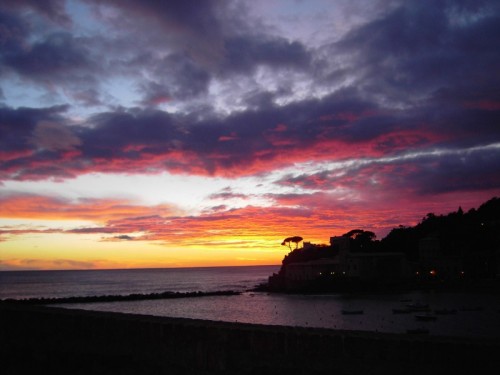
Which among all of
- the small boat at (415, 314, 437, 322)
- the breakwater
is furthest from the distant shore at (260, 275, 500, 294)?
the breakwater

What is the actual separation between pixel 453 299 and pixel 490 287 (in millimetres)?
18034

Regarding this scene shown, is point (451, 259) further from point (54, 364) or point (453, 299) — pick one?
point (54, 364)

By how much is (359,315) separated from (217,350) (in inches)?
2008

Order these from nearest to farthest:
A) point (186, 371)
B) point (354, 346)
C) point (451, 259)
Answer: point (354, 346) → point (186, 371) → point (451, 259)

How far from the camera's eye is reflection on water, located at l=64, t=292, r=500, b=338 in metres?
50.0

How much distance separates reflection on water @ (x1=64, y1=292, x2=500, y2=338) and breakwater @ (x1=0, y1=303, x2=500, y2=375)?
36415 millimetres

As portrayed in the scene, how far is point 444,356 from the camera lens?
34.8ft

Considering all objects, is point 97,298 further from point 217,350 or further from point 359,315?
point 217,350

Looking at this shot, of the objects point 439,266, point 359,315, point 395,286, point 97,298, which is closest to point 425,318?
point 359,315

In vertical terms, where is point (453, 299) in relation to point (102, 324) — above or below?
below

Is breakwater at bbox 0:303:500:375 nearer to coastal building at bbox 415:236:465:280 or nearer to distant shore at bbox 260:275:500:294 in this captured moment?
distant shore at bbox 260:275:500:294

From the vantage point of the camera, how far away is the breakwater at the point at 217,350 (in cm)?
1075

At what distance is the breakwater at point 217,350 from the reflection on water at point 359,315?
36415mm

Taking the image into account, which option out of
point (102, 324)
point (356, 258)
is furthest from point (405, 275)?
point (102, 324)
